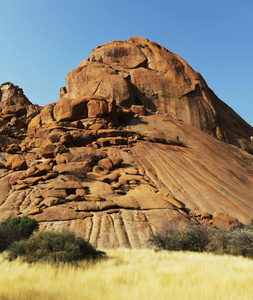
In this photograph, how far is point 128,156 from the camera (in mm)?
31578

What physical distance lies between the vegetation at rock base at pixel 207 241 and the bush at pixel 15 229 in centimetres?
878

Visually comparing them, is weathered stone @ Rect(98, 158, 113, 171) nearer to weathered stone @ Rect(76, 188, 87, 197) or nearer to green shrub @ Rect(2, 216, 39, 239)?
weathered stone @ Rect(76, 188, 87, 197)

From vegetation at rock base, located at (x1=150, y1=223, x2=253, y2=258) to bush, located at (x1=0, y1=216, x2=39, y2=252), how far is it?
878 centimetres

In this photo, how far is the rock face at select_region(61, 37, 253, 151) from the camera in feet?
153

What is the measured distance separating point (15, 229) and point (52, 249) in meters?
8.84

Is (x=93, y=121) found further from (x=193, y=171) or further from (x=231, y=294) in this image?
(x=231, y=294)

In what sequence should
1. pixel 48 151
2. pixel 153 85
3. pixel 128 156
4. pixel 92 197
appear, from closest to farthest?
1. pixel 92 197
2. pixel 48 151
3. pixel 128 156
4. pixel 153 85

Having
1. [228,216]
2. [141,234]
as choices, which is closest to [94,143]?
[141,234]

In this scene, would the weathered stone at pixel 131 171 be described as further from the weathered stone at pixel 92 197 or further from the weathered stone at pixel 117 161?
the weathered stone at pixel 92 197

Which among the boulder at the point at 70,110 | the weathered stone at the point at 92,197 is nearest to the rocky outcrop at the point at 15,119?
the boulder at the point at 70,110

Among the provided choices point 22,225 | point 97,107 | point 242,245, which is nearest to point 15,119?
point 97,107

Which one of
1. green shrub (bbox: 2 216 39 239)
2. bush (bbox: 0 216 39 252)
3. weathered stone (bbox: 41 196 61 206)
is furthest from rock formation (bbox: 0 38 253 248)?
bush (bbox: 0 216 39 252)

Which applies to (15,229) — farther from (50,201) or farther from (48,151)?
(48,151)

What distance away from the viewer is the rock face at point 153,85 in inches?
1839
